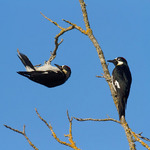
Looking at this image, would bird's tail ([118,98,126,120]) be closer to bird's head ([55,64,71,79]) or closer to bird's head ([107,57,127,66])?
bird's head ([107,57,127,66])

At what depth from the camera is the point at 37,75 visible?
5.84m

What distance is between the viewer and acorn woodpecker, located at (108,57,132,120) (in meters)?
5.65

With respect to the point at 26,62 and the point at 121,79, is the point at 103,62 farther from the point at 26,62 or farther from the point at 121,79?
the point at 26,62

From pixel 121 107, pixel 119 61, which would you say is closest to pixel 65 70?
pixel 119 61

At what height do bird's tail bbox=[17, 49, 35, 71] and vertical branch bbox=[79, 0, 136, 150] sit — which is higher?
bird's tail bbox=[17, 49, 35, 71]

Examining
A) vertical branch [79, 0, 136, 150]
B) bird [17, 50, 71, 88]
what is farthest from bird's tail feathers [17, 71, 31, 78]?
vertical branch [79, 0, 136, 150]

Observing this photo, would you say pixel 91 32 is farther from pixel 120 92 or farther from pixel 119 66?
pixel 119 66

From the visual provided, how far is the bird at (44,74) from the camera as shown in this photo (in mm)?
5820

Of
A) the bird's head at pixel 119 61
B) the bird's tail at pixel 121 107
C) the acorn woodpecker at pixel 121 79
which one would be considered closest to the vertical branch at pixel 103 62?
the bird's tail at pixel 121 107

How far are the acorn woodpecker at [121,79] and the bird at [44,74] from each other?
1.10 metres

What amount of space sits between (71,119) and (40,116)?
41 centimetres

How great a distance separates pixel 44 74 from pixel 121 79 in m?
1.55

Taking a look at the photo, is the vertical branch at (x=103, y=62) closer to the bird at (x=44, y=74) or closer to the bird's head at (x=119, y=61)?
the bird at (x=44, y=74)

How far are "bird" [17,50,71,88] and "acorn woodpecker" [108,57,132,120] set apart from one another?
110 cm
